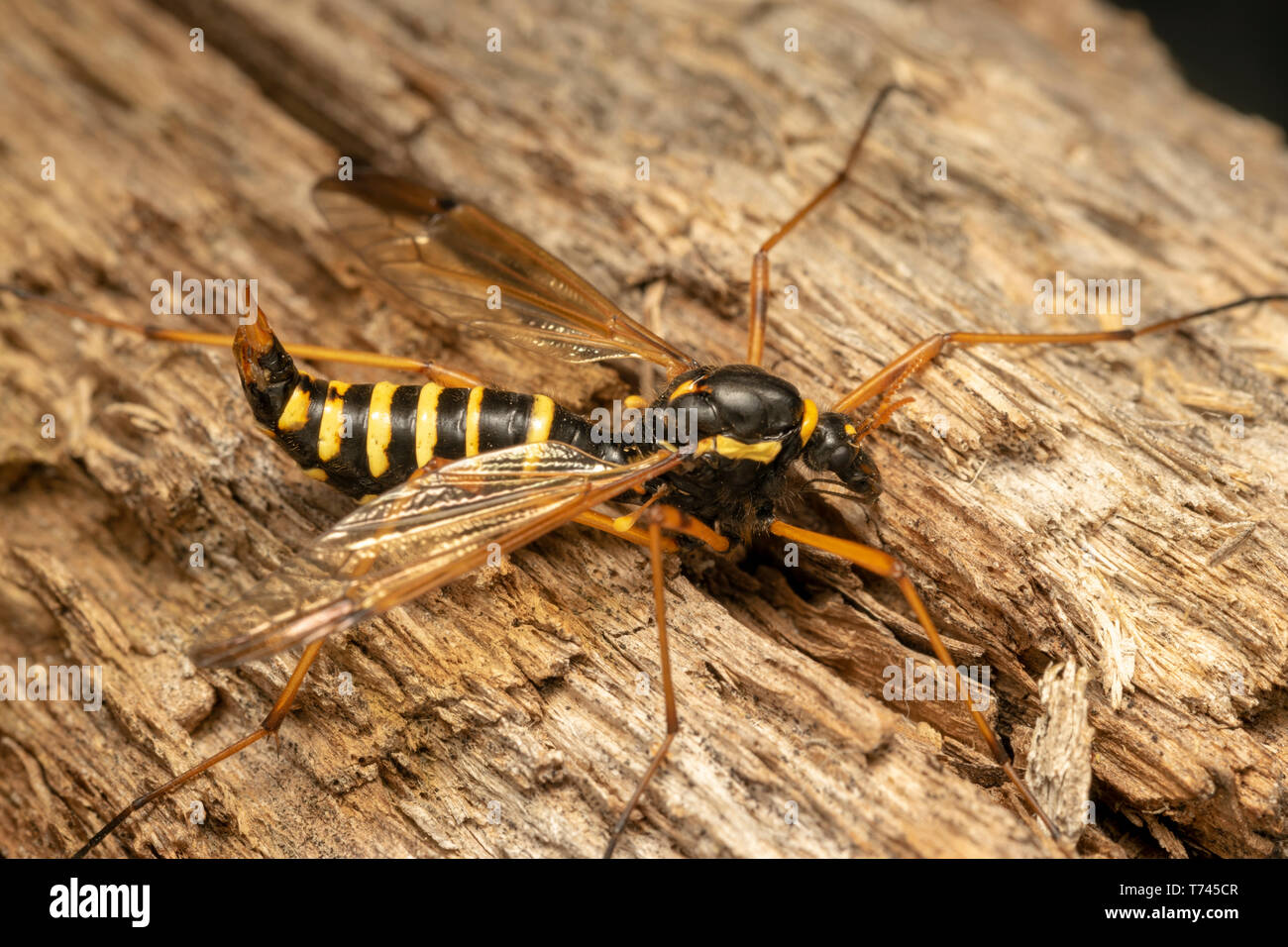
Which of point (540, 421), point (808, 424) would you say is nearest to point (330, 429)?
point (540, 421)

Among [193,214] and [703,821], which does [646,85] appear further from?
[703,821]

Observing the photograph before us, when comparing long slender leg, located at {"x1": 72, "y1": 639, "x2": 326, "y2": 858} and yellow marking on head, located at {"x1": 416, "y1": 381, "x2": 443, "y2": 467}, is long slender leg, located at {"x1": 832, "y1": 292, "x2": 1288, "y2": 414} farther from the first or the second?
long slender leg, located at {"x1": 72, "y1": 639, "x2": 326, "y2": 858}

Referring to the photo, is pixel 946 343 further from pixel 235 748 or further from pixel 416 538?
pixel 235 748

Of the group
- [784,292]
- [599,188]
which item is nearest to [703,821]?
[784,292]

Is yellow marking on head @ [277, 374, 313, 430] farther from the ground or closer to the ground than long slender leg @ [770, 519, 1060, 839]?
farther from the ground

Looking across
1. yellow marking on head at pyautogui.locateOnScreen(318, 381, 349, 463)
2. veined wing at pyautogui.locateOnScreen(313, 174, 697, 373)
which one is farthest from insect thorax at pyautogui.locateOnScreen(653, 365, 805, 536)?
yellow marking on head at pyautogui.locateOnScreen(318, 381, 349, 463)

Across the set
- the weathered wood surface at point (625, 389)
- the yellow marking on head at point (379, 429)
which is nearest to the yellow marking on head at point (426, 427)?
the yellow marking on head at point (379, 429)

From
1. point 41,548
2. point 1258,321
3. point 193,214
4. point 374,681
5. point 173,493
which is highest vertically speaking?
point 193,214
